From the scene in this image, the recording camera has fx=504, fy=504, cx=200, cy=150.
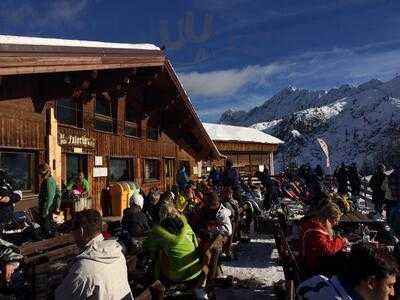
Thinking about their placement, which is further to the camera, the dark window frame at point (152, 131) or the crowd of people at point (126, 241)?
the dark window frame at point (152, 131)

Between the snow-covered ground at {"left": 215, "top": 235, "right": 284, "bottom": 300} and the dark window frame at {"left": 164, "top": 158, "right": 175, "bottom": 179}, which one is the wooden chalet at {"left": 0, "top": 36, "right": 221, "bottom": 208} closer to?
the dark window frame at {"left": 164, "top": 158, "right": 175, "bottom": 179}

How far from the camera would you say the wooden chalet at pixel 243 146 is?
118 feet

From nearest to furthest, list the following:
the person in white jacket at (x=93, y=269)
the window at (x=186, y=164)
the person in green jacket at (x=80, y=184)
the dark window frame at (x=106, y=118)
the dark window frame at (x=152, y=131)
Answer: the person in white jacket at (x=93, y=269)
the person in green jacket at (x=80, y=184)
the dark window frame at (x=106, y=118)
the dark window frame at (x=152, y=131)
the window at (x=186, y=164)

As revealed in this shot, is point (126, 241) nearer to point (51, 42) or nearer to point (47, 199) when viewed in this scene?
point (47, 199)

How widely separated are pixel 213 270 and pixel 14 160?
6.75 metres

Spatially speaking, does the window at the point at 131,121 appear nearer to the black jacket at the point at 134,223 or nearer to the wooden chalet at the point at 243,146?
the black jacket at the point at 134,223

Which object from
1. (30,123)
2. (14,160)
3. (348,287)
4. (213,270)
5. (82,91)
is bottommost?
(213,270)

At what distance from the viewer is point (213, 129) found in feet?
129

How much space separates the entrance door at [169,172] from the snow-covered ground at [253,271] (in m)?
9.89

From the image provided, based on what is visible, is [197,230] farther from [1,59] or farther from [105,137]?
[105,137]

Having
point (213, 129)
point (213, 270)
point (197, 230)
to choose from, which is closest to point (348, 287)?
point (213, 270)

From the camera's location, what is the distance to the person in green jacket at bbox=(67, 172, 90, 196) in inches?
515

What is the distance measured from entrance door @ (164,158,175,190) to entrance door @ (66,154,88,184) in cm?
703

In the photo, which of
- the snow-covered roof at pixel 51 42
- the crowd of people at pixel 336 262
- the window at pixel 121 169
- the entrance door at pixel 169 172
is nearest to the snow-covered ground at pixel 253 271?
the crowd of people at pixel 336 262
